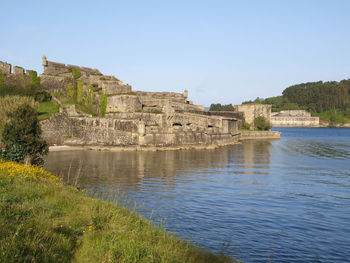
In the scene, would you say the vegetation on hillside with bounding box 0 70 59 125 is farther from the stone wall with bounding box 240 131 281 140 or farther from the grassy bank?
the stone wall with bounding box 240 131 281 140

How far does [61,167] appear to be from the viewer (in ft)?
87.5

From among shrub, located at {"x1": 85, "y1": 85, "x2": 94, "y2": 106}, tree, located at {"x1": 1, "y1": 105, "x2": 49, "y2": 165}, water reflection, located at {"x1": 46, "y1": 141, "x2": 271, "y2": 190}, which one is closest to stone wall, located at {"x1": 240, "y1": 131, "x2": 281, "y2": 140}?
water reflection, located at {"x1": 46, "y1": 141, "x2": 271, "y2": 190}

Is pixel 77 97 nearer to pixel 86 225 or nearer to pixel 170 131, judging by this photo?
pixel 170 131

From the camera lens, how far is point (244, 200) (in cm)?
1652

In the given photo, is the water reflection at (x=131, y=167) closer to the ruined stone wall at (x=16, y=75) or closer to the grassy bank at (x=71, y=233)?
the grassy bank at (x=71, y=233)

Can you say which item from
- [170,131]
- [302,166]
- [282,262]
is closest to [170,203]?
[282,262]

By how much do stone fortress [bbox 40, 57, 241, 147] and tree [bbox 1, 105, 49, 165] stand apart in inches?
972

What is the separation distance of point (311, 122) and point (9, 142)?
162 m

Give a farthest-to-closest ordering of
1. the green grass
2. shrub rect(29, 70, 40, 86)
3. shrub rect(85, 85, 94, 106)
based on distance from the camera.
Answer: shrub rect(85, 85, 94, 106) < shrub rect(29, 70, 40, 86) < the green grass

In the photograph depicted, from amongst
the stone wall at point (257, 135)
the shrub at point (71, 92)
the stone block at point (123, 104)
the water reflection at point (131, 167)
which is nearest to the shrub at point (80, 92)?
the shrub at point (71, 92)

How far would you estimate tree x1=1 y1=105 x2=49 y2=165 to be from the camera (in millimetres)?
15828

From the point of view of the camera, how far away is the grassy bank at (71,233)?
220 inches

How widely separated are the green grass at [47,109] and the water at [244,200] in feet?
42.1

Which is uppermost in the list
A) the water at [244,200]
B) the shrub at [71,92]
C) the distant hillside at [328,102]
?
the distant hillside at [328,102]
